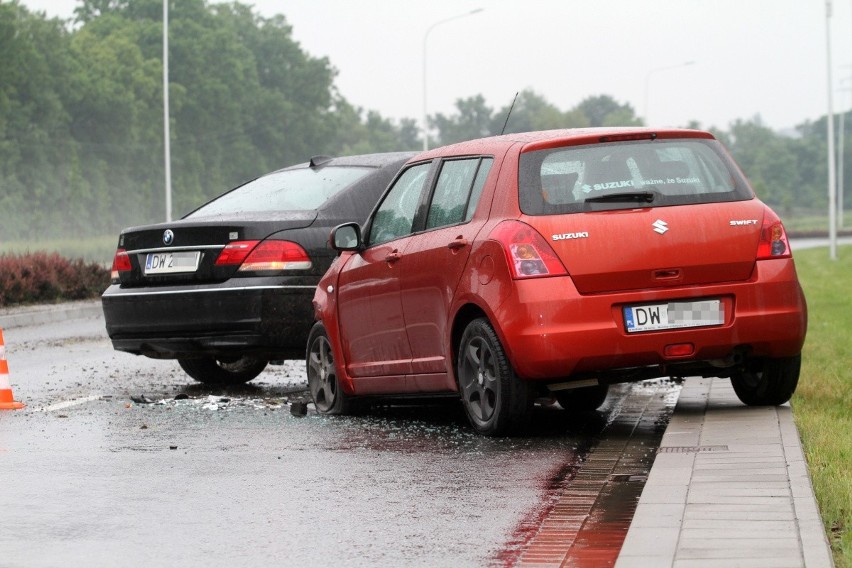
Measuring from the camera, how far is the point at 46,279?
2650 cm

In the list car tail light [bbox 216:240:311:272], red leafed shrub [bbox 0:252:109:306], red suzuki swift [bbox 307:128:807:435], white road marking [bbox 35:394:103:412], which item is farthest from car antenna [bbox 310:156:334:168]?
red leafed shrub [bbox 0:252:109:306]

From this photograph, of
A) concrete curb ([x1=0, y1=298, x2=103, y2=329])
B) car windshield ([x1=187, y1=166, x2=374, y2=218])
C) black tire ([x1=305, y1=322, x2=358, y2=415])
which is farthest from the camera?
concrete curb ([x1=0, y1=298, x2=103, y2=329])

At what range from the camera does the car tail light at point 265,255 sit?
11234mm

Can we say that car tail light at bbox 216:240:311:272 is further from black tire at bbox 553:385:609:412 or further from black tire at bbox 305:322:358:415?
black tire at bbox 553:385:609:412

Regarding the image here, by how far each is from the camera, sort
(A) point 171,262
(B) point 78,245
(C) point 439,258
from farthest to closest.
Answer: (B) point 78,245 → (A) point 171,262 → (C) point 439,258

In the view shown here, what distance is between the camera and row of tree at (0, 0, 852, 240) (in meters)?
84.9

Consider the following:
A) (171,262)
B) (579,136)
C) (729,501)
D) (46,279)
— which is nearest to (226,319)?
(171,262)

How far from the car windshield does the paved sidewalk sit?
13.1ft

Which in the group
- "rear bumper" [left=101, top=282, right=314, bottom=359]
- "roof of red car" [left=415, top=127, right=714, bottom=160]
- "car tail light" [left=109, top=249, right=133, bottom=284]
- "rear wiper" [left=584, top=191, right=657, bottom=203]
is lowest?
"rear bumper" [left=101, top=282, right=314, bottom=359]

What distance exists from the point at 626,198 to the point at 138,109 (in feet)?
289

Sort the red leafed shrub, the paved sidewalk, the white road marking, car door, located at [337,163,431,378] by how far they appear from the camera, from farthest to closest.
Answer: the red leafed shrub, the white road marking, car door, located at [337,163,431,378], the paved sidewalk

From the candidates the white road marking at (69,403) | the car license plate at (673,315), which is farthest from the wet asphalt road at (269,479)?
the car license plate at (673,315)

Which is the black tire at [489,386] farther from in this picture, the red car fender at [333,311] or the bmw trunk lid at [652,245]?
the red car fender at [333,311]

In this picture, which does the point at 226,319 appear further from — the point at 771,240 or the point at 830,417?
the point at 830,417
